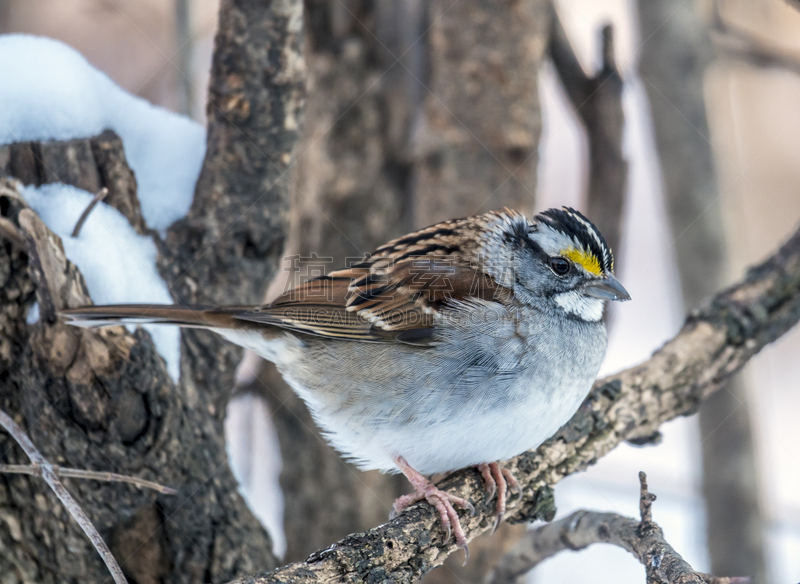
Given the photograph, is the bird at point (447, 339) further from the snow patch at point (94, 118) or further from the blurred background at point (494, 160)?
the blurred background at point (494, 160)

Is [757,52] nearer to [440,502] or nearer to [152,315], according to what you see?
[440,502]

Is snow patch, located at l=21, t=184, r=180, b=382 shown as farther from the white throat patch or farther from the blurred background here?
the blurred background

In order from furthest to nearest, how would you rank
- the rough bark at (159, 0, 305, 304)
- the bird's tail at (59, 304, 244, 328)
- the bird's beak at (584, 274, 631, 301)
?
the rough bark at (159, 0, 305, 304) → the bird's beak at (584, 274, 631, 301) → the bird's tail at (59, 304, 244, 328)

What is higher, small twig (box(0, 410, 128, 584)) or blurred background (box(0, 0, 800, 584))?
blurred background (box(0, 0, 800, 584))

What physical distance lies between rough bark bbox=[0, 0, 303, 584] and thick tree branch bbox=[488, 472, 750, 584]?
1.12 metres

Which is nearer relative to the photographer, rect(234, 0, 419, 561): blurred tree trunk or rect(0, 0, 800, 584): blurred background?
rect(0, 0, 800, 584): blurred background

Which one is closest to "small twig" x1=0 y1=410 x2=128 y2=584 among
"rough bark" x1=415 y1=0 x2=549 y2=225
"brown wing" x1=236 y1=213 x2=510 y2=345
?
"brown wing" x1=236 y1=213 x2=510 y2=345

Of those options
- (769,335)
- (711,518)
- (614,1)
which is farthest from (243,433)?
(614,1)

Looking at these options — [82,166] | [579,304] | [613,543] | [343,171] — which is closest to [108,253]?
[82,166]

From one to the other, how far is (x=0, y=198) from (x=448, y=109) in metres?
2.66

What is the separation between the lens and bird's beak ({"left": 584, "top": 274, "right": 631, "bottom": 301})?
3088mm

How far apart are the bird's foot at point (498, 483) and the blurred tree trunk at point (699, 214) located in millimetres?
2303

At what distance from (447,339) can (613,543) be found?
0.99 m

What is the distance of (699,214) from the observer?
4910 mm
